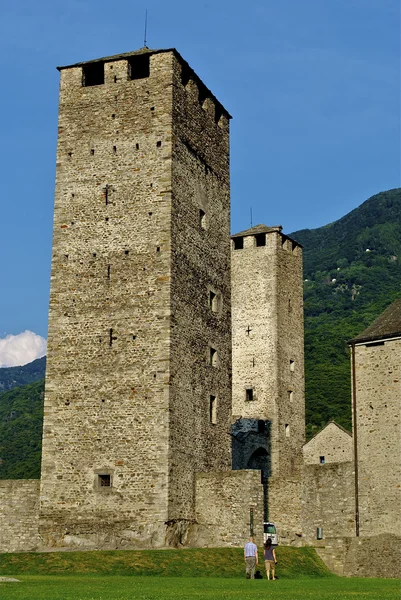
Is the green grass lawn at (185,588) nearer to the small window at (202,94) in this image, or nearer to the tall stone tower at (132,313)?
the tall stone tower at (132,313)

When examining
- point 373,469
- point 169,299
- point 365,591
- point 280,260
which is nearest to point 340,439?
point 280,260

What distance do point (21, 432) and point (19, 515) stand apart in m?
49.5

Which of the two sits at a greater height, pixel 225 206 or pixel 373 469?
pixel 225 206

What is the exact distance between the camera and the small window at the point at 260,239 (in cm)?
4809

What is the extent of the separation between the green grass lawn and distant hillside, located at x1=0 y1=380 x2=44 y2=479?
33.3 meters

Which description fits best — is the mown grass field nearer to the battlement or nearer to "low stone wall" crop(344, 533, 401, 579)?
"low stone wall" crop(344, 533, 401, 579)

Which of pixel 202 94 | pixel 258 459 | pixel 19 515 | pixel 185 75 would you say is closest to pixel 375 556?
pixel 19 515

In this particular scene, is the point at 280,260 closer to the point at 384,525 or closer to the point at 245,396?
the point at 245,396

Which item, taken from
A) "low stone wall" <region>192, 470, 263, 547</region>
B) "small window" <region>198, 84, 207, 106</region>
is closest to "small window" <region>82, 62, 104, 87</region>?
"small window" <region>198, 84, 207, 106</region>

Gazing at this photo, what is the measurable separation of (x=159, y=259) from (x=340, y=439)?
18.5 metres

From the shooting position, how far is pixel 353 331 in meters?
71.4

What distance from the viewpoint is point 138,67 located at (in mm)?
32312

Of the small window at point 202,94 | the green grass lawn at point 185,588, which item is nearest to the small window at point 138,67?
the small window at point 202,94

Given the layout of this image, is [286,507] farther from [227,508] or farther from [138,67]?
[138,67]
